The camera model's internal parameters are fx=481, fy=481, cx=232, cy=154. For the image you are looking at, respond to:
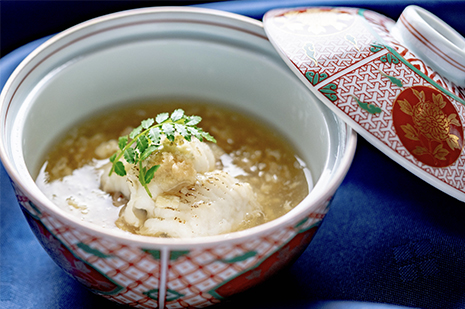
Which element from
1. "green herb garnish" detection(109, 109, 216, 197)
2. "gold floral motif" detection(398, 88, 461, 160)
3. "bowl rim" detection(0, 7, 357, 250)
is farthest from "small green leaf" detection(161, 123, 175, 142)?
"gold floral motif" detection(398, 88, 461, 160)

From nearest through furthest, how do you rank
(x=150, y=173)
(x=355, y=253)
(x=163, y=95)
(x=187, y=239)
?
(x=187, y=239) → (x=150, y=173) → (x=355, y=253) → (x=163, y=95)

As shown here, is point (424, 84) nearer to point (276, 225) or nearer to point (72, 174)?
point (276, 225)

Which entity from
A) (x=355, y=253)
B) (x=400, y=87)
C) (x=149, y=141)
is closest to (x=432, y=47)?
(x=400, y=87)

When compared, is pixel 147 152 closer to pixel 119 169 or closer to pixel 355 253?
pixel 119 169

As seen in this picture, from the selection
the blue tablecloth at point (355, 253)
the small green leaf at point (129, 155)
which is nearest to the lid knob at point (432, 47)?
the blue tablecloth at point (355, 253)

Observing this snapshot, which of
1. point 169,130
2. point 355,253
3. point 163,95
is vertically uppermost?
point 169,130

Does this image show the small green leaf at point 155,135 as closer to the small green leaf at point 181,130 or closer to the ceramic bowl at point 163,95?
the small green leaf at point 181,130

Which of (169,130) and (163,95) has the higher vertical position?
(169,130)

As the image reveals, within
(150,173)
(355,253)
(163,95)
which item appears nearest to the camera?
(150,173)

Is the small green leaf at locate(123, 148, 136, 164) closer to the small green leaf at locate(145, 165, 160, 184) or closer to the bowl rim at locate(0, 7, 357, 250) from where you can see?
the small green leaf at locate(145, 165, 160, 184)
